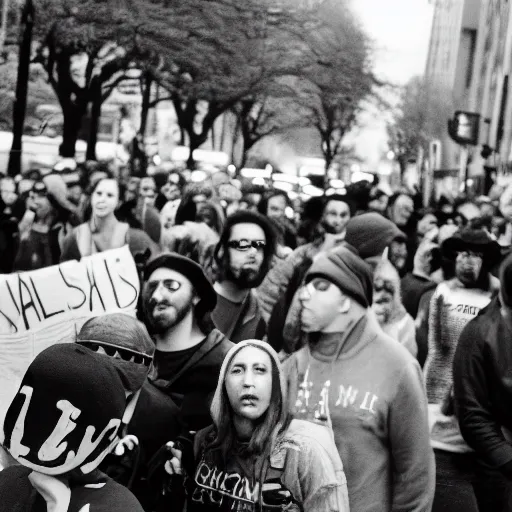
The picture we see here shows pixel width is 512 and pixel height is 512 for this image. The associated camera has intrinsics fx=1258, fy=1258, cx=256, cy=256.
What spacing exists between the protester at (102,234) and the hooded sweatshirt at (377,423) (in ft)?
12.0

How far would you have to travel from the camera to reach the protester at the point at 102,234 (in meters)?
8.27

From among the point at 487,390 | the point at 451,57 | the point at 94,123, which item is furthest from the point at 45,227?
the point at 451,57

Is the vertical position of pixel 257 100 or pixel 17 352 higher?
pixel 257 100

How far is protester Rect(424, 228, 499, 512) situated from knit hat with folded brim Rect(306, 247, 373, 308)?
1397mm

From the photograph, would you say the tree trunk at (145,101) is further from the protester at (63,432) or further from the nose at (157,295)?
the protester at (63,432)

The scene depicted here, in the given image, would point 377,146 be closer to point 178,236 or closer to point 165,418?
point 178,236

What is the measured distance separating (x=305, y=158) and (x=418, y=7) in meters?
3.01

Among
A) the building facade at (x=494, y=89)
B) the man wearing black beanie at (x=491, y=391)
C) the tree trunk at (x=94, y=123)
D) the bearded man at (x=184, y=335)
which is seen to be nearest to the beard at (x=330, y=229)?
the man wearing black beanie at (x=491, y=391)

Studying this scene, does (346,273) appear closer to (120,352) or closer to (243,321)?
(120,352)

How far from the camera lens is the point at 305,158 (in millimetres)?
16531

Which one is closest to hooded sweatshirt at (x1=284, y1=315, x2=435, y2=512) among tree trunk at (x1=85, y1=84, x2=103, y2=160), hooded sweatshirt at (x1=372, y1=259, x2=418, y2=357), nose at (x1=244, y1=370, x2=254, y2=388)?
nose at (x1=244, y1=370, x2=254, y2=388)

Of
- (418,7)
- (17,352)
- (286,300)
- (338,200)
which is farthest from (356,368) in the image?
(418,7)

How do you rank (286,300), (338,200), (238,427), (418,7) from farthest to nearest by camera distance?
(418,7), (338,200), (286,300), (238,427)

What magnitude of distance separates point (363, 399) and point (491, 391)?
1.11m
